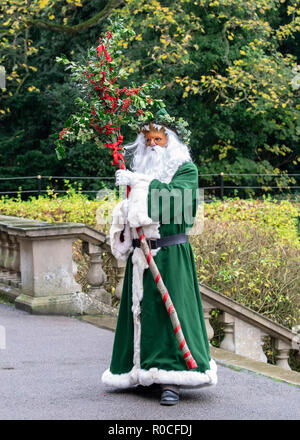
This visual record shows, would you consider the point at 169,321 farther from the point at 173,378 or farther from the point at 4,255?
the point at 4,255

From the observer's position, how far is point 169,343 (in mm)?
4297

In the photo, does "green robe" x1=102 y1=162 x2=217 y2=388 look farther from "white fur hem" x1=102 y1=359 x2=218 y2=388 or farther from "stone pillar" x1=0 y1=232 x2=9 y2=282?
"stone pillar" x1=0 y1=232 x2=9 y2=282

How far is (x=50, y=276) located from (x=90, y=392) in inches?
101

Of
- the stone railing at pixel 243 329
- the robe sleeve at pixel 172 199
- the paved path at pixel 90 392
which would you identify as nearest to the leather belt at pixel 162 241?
the robe sleeve at pixel 172 199

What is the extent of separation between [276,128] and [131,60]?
464 cm

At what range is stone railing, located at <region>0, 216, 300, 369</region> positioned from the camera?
6.86m

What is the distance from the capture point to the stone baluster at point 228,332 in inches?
271

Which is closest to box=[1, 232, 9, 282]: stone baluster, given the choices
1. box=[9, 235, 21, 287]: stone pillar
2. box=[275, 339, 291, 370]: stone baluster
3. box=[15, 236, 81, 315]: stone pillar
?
box=[9, 235, 21, 287]: stone pillar

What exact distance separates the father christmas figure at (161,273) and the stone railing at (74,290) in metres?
2.25

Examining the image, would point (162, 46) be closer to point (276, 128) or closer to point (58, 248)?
point (276, 128)

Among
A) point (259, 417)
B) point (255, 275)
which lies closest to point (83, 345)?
point (259, 417)

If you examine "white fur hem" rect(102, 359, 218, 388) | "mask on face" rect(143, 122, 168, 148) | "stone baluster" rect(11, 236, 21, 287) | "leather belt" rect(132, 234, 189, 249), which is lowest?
"white fur hem" rect(102, 359, 218, 388)

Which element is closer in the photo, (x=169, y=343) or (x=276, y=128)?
(x=169, y=343)

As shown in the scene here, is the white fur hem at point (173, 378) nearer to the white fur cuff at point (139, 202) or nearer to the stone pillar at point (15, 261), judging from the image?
the white fur cuff at point (139, 202)
